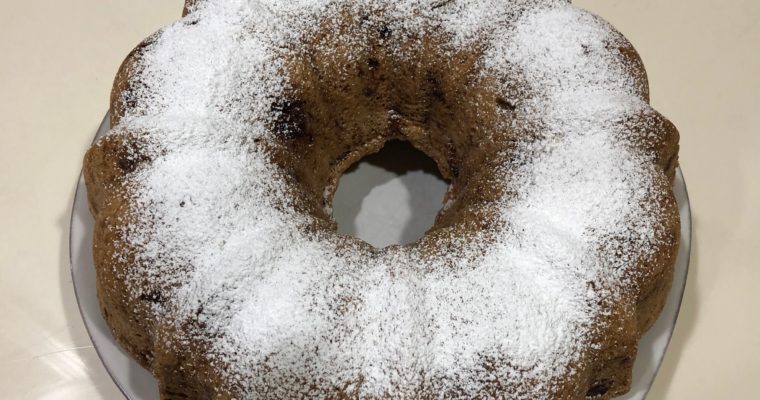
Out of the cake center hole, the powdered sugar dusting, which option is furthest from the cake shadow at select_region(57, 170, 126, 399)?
the cake center hole

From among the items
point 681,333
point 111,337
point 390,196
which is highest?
point 390,196

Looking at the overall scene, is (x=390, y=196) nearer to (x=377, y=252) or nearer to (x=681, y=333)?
(x=377, y=252)

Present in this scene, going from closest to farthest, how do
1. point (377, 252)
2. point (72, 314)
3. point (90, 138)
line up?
1. point (377, 252)
2. point (72, 314)
3. point (90, 138)

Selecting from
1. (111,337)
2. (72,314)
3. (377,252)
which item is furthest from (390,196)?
(72,314)

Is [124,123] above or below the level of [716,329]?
above

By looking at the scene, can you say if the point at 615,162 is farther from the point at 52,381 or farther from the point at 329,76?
the point at 52,381

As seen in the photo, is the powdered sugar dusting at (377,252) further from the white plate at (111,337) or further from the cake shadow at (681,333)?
the cake shadow at (681,333)

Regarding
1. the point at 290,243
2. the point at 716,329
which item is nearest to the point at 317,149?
the point at 290,243
